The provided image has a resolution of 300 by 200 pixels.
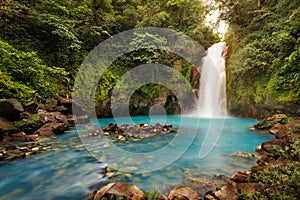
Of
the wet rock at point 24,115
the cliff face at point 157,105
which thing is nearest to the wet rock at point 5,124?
the wet rock at point 24,115

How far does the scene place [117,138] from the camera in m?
5.85

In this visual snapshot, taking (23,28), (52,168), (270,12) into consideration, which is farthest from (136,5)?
(52,168)

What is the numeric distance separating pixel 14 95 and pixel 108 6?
11842mm

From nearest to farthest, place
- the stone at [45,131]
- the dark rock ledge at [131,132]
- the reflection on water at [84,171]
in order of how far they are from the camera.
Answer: the reflection on water at [84,171]
the stone at [45,131]
the dark rock ledge at [131,132]

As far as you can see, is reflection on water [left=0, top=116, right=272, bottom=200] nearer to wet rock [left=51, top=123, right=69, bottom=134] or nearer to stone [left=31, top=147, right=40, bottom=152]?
stone [left=31, top=147, right=40, bottom=152]

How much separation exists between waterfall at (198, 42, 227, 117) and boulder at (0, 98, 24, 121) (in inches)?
445

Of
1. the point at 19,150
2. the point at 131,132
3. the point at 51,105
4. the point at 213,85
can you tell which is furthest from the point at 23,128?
the point at 213,85

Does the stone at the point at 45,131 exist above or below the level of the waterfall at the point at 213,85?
below

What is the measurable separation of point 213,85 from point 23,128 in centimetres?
1180

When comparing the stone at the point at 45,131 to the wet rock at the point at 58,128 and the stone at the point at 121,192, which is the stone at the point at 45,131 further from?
the stone at the point at 121,192

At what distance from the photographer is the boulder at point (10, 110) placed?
5.09m

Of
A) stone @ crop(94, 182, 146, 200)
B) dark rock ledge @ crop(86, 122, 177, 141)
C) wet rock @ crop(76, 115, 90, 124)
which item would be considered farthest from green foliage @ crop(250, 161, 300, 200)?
wet rock @ crop(76, 115, 90, 124)

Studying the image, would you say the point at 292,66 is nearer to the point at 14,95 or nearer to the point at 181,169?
the point at 181,169

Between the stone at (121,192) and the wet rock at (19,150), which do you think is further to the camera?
the wet rock at (19,150)
